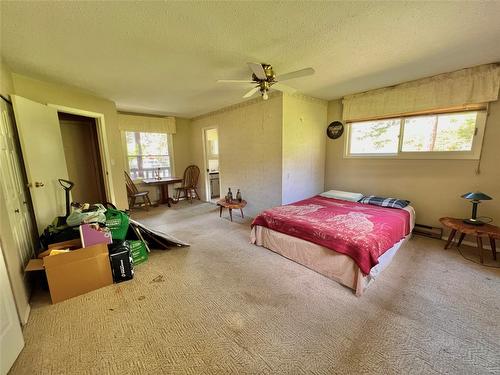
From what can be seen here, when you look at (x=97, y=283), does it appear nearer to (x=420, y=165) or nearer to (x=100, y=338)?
(x=100, y=338)

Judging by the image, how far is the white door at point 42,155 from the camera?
231 centimetres

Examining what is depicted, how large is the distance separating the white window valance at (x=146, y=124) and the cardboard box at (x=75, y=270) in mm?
3505

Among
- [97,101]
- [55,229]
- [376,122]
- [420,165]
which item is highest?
[97,101]

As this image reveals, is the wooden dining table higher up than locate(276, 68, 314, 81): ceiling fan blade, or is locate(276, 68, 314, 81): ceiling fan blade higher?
locate(276, 68, 314, 81): ceiling fan blade

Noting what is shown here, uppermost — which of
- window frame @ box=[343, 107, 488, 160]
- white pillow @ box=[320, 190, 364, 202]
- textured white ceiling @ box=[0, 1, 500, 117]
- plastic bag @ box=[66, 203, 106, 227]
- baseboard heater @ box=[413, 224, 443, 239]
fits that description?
textured white ceiling @ box=[0, 1, 500, 117]

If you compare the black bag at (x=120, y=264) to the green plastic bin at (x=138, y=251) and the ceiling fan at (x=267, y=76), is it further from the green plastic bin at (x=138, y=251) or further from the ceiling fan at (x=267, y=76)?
the ceiling fan at (x=267, y=76)

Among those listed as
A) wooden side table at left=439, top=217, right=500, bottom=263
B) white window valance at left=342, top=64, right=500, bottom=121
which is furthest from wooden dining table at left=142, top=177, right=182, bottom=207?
wooden side table at left=439, top=217, right=500, bottom=263

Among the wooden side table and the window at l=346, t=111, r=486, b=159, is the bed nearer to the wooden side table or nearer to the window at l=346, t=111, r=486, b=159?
the wooden side table

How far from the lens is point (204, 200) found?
5.80 m

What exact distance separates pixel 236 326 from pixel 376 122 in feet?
12.5

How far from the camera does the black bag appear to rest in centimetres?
210

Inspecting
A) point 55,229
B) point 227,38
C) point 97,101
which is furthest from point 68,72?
point 227,38

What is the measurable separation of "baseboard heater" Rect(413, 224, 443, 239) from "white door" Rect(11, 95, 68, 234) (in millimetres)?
5234

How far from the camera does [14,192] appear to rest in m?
1.98
